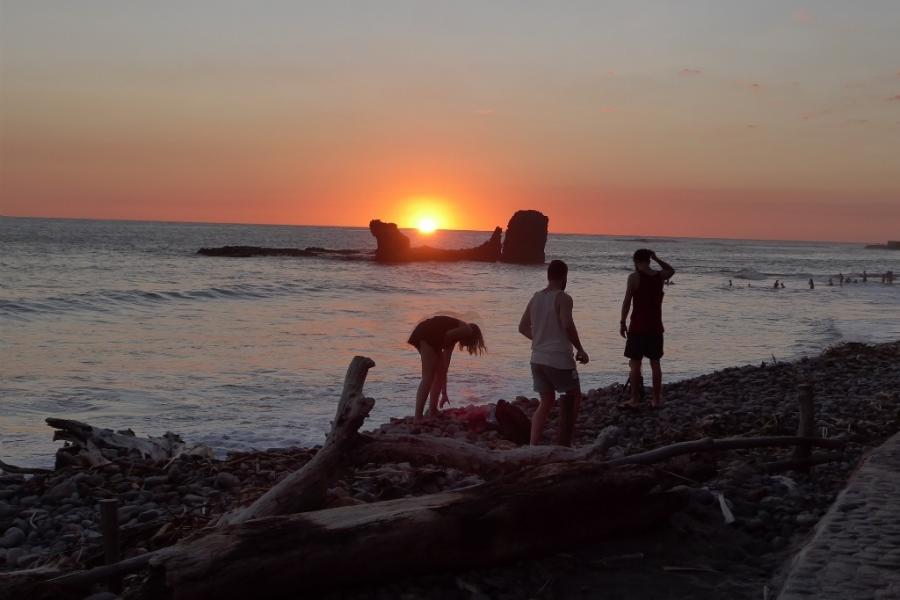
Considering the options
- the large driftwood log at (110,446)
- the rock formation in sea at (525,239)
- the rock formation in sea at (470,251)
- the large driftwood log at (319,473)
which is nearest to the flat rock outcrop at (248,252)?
the rock formation in sea at (470,251)

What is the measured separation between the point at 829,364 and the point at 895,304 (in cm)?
2392

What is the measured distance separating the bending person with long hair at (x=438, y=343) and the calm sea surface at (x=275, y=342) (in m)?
0.36

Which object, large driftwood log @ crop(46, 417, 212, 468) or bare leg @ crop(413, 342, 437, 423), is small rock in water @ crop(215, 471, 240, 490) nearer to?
large driftwood log @ crop(46, 417, 212, 468)

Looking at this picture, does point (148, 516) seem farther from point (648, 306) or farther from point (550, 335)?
point (648, 306)

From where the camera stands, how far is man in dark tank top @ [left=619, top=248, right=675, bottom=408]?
10.0 meters

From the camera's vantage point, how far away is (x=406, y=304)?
3306 centimetres

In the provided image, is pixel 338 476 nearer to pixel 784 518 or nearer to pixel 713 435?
pixel 784 518

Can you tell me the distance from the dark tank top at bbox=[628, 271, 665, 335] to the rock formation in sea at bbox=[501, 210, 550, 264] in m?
73.2

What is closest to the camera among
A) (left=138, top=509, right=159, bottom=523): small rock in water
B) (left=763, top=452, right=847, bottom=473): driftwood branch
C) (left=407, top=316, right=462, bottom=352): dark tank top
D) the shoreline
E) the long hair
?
the shoreline

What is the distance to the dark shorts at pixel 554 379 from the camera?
25.4 feet

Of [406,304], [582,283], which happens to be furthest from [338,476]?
[582,283]

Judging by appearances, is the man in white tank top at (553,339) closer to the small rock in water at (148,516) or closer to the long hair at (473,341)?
the long hair at (473,341)

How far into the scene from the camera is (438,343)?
9.97 m

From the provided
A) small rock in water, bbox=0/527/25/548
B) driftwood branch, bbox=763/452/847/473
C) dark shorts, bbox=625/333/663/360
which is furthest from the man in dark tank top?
small rock in water, bbox=0/527/25/548
